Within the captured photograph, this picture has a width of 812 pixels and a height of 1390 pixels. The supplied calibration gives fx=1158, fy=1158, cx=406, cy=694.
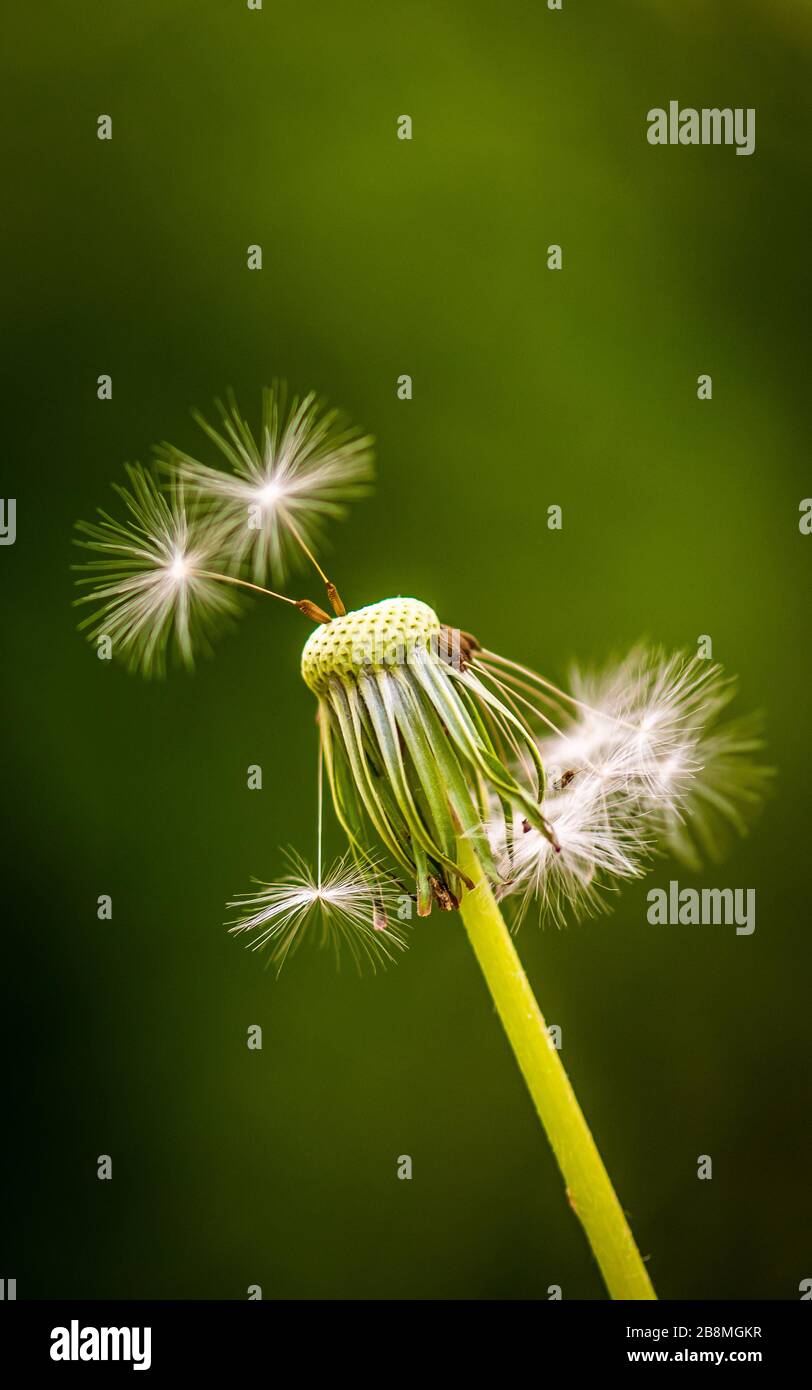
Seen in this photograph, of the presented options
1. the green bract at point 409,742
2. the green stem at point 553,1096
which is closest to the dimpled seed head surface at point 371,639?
the green bract at point 409,742

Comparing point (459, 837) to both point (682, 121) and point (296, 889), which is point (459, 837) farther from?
point (682, 121)

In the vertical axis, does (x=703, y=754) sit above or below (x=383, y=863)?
above

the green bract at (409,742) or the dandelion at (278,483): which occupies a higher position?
the dandelion at (278,483)

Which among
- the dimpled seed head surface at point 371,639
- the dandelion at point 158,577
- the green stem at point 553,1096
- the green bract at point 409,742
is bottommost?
the green stem at point 553,1096

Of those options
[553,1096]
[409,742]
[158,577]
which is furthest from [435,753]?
[158,577]

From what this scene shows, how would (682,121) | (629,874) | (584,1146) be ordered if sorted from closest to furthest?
(584,1146) → (629,874) → (682,121)

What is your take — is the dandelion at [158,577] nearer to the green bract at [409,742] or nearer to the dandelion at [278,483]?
the dandelion at [278,483]

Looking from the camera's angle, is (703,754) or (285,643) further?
(285,643)
